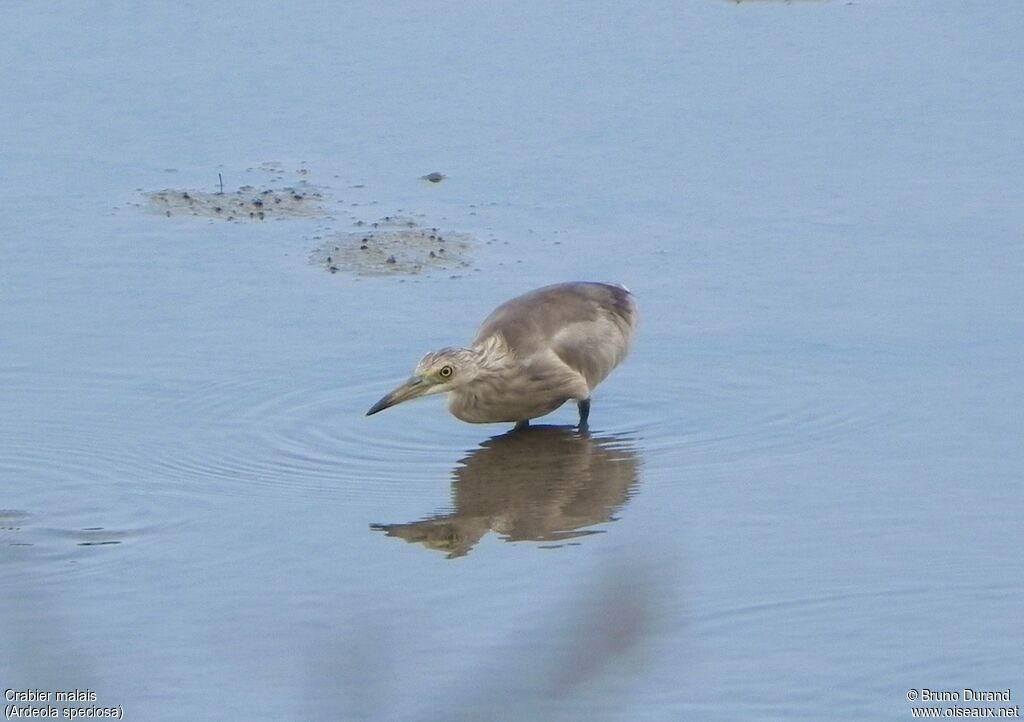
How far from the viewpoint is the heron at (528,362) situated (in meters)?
9.24

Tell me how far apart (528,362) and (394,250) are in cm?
220

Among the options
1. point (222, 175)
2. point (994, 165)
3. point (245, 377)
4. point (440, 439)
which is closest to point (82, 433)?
point (245, 377)

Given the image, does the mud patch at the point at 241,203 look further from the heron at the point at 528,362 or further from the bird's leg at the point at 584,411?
the bird's leg at the point at 584,411

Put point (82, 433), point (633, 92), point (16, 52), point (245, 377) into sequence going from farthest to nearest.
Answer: point (16, 52) → point (633, 92) → point (245, 377) → point (82, 433)

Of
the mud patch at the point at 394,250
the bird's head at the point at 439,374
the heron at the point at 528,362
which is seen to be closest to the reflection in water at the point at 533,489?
the heron at the point at 528,362

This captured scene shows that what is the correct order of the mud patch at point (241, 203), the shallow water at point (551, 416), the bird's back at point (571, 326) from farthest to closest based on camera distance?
the mud patch at point (241, 203)
the bird's back at point (571, 326)
the shallow water at point (551, 416)

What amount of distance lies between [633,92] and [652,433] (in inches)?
201

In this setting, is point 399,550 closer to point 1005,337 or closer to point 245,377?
point 245,377

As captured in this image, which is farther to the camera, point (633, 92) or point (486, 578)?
point (633, 92)

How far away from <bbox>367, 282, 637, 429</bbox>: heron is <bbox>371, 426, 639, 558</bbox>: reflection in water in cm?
18

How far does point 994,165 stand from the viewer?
1224 cm

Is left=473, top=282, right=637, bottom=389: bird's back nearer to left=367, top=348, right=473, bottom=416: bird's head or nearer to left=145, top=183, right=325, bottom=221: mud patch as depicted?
left=367, top=348, right=473, bottom=416: bird's head

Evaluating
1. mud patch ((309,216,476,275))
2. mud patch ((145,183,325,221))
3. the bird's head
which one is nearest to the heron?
the bird's head

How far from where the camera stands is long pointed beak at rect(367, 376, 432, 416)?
907 cm
